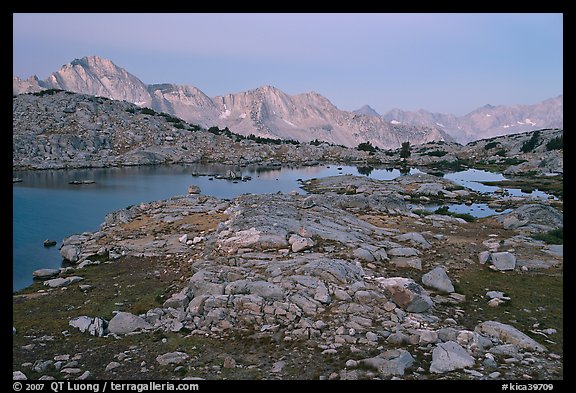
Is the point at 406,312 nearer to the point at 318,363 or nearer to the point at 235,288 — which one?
the point at 318,363

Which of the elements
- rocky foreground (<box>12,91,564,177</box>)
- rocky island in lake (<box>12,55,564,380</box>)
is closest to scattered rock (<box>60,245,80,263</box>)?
rocky island in lake (<box>12,55,564,380</box>)

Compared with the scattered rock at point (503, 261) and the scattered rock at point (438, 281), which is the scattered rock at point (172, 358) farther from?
the scattered rock at point (503, 261)

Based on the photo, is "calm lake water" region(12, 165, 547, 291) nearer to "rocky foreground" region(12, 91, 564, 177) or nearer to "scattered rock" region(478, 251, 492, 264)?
"rocky foreground" region(12, 91, 564, 177)

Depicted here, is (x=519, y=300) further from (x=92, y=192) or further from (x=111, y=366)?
(x=92, y=192)

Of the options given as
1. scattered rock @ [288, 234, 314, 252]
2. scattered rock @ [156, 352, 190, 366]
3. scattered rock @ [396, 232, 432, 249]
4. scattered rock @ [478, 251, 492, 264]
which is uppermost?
scattered rock @ [288, 234, 314, 252]

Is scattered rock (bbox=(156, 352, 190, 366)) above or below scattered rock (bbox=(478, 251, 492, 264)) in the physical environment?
below

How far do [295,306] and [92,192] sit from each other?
5471cm

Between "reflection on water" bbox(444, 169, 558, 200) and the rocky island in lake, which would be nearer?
the rocky island in lake

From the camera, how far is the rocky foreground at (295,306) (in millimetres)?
12000

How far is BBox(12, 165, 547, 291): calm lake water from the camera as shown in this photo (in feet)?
108

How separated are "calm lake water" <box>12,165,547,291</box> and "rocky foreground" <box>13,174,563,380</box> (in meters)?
7.58

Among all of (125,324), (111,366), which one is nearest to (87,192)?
(125,324)

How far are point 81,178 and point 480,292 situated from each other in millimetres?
76115

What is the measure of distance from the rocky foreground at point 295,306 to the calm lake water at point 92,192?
7576mm
